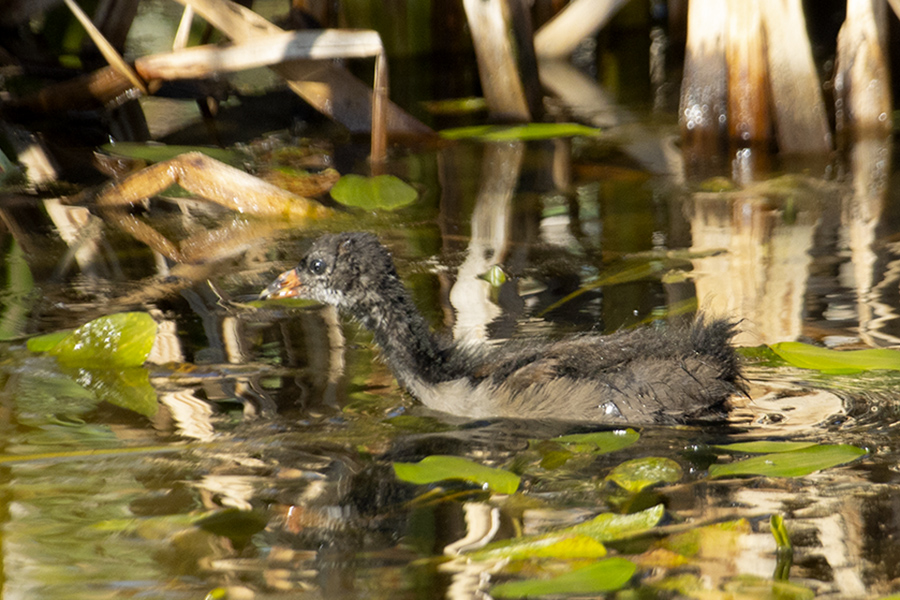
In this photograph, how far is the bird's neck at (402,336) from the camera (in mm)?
4004

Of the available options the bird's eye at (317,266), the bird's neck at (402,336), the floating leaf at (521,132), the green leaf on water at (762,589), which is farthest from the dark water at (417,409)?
the floating leaf at (521,132)

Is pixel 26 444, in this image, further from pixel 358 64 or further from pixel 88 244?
pixel 358 64

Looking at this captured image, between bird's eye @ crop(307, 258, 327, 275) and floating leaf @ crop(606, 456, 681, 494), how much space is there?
1496mm

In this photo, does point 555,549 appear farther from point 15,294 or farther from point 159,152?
point 159,152

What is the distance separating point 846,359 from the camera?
3848 millimetres

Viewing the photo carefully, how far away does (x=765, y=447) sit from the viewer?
3436mm

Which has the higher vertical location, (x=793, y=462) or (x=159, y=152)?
(x=159, y=152)

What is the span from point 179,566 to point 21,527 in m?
0.55

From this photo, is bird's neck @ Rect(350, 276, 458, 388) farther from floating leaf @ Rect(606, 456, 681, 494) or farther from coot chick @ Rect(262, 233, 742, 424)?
floating leaf @ Rect(606, 456, 681, 494)

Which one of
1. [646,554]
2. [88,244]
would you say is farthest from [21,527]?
[88,244]

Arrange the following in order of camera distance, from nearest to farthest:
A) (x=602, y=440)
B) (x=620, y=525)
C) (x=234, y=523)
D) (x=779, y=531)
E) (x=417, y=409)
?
(x=779, y=531), (x=620, y=525), (x=234, y=523), (x=602, y=440), (x=417, y=409)

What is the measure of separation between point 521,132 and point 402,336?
3.77 meters

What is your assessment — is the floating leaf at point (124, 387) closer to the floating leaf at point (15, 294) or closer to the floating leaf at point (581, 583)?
the floating leaf at point (15, 294)

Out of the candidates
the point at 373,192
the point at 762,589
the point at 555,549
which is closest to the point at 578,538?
the point at 555,549
